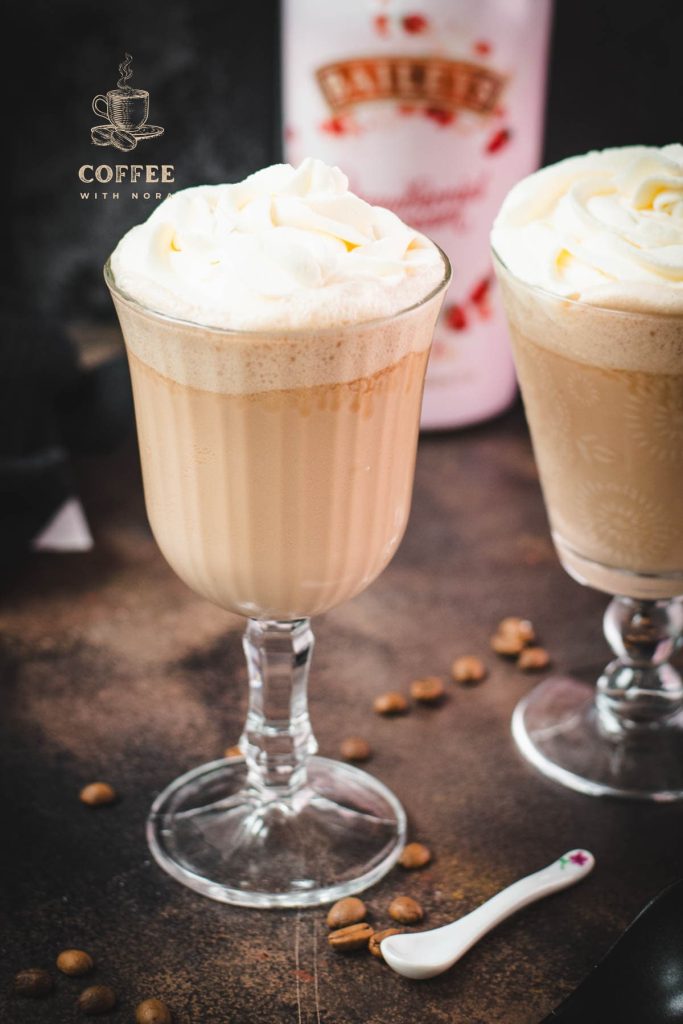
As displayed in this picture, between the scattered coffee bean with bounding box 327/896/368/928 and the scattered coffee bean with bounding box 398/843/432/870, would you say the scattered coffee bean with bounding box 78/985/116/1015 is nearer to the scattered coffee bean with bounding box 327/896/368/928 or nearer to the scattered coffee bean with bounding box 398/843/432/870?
the scattered coffee bean with bounding box 327/896/368/928

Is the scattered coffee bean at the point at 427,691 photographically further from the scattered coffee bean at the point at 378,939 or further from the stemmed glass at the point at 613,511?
the scattered coffee bean at the point at 378,939

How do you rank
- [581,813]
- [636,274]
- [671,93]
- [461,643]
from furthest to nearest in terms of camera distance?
[671,93], [461,643], [581,813], [636,274]

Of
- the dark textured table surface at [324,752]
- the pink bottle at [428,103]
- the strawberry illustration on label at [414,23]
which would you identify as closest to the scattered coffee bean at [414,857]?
the dark textured table surface at [324,752]

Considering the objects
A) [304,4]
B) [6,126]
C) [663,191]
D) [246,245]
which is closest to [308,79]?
[304,4]

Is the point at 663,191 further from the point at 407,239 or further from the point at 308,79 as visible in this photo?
the point at 308,79

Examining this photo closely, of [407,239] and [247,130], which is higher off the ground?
[407,239]

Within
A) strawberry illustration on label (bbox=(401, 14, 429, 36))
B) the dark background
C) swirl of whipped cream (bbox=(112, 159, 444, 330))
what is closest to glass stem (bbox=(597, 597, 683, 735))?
swirl of whipped cream (bbox=(112, 159, 444, 330))

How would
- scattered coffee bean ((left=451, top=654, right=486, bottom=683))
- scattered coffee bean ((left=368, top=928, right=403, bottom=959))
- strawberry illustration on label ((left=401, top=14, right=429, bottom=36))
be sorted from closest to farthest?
1. scattered coffee bean ((left=368, top=928, right=403, bottom=959))
2. scattered coffee bean ((left=451, top=654, right=486, bottom=683))
3. strawberry illustration on label ((left=401, top=14, right=429, bottom=36))
